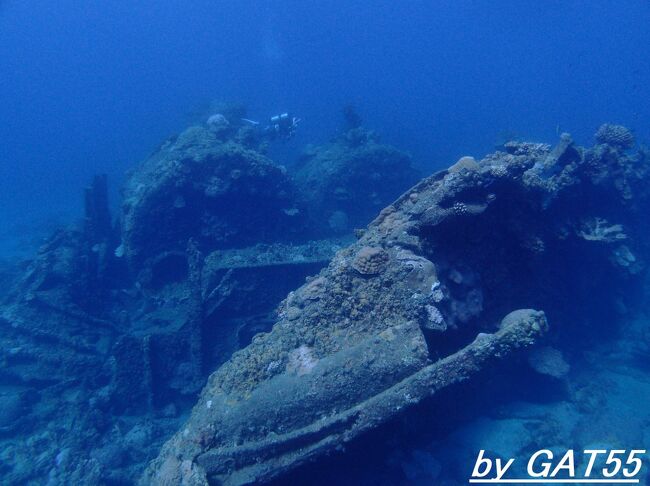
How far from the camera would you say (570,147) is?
9336 mm

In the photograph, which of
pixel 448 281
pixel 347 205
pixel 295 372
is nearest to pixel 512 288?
pixel 448 281

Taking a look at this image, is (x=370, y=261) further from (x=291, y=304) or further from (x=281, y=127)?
(x=281, y=127)

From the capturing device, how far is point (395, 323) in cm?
518

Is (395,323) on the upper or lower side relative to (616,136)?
lower

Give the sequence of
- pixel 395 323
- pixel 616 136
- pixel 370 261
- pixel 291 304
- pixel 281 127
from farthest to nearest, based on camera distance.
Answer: pixel 281 127
pixel 616 136
pixel 291 304
pixel 370 261
pixel 395 323

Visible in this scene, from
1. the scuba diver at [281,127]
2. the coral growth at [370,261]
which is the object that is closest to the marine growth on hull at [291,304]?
the coral growth at [370,261]

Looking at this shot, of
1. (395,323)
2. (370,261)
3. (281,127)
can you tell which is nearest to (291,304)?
(370,261)

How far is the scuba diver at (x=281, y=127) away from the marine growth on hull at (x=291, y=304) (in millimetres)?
2407

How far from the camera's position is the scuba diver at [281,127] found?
1936 centimetres

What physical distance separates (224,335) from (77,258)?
7.36 metres

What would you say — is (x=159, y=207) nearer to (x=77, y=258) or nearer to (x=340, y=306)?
(x=77, y=258)

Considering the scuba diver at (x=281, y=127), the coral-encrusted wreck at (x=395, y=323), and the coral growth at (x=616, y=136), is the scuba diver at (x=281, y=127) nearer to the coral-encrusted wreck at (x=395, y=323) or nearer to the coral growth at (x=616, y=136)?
the coral growth at (x=616, y=136)

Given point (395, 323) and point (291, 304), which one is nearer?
point (395, 323)

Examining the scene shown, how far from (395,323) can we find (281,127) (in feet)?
52.8
